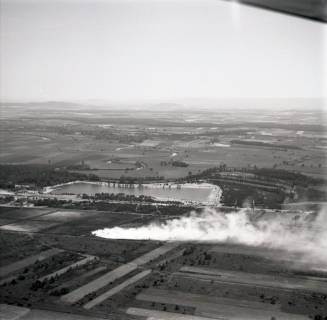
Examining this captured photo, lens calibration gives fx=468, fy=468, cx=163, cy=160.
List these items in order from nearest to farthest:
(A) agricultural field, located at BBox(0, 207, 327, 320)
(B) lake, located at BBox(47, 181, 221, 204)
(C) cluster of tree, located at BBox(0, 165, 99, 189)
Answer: (A) agricultural field, located at BBox(0, 207, 327, 320) → (B) lake, located at BBox(47, 181, 221, 204) → (C) cluster of tree, located at BBox(0, 165, 99, 189)

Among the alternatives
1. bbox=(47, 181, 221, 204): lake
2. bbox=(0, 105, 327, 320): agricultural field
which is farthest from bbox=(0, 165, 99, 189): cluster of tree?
bbox=(47, 181, 221, 204): lake

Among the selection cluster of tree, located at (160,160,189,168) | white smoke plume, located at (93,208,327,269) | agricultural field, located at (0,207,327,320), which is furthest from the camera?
cluster of tree, located at (160,160,189,168)

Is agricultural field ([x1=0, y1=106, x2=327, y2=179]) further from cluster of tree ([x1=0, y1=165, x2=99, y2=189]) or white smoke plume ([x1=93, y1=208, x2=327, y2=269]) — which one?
white smoke plume ([x1=93, y1=208, x2=327, y2=269])

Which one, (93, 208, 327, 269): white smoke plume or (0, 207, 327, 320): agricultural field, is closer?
(0, 207, 327, 320): agricultural field

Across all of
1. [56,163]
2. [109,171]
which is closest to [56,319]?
[109,171]

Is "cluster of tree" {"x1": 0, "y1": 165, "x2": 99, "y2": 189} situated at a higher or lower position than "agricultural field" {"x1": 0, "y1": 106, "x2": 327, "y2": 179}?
lower

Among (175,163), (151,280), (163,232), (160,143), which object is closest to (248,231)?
(163,232)

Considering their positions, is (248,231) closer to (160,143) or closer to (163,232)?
(163,232)
